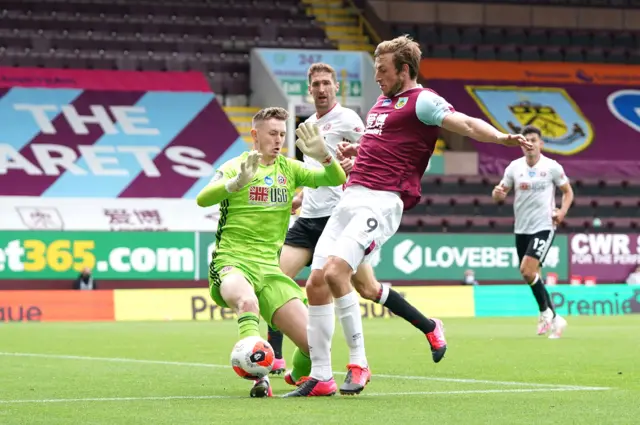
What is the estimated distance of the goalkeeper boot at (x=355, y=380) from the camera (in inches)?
319

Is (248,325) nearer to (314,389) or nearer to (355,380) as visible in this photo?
(314,389)

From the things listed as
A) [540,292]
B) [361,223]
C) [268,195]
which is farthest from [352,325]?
[540,292]

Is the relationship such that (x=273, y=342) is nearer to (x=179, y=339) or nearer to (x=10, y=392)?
(x=10, y=392)

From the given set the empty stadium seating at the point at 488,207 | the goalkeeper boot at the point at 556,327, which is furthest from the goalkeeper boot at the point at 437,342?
the empty stadium seating at the point at 488,207

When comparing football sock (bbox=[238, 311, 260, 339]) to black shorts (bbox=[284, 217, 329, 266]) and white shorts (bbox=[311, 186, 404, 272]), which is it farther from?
black shorts (bbox=[284, 217, 329, 266])

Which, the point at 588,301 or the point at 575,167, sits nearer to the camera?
the point at 588,301

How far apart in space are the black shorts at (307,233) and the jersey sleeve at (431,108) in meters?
2.66

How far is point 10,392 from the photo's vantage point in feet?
28.2

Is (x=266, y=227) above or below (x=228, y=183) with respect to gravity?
below

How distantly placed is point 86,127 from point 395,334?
1581 cm

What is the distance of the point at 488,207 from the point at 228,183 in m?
23.3

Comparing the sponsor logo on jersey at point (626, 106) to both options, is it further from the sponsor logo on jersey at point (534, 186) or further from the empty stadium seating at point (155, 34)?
the sponsor logo on jersey at point (534, 186)

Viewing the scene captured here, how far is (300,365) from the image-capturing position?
892 centimetres

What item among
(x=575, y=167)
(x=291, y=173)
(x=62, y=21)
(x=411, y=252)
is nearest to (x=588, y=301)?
(x=411, y=252)
